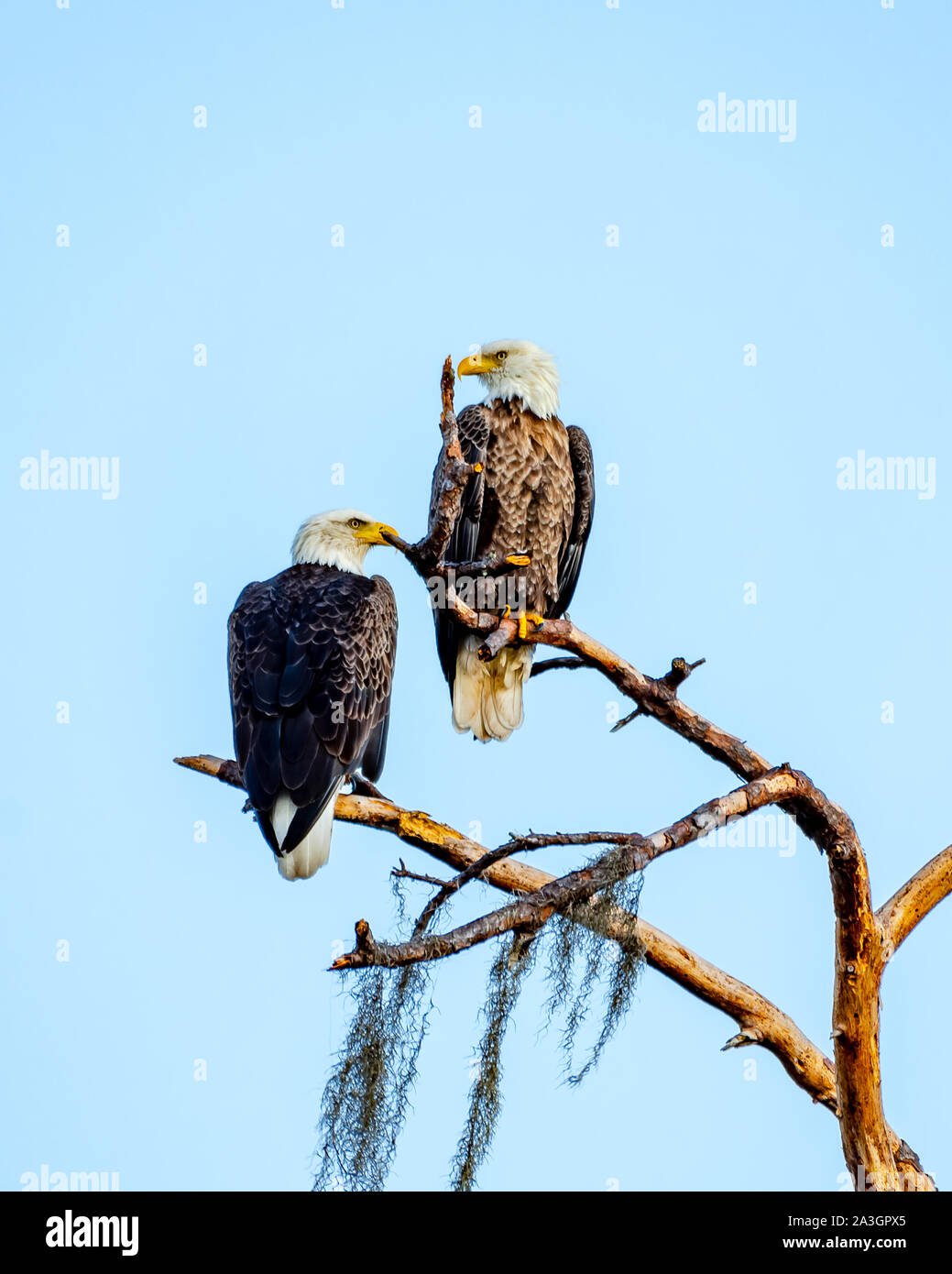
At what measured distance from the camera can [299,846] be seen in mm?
6430

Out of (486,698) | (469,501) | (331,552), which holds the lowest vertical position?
(486,698)

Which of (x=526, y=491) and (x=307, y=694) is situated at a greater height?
(x=526, y=491)

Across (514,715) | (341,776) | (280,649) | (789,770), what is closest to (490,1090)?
(789,770)

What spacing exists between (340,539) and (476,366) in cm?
153

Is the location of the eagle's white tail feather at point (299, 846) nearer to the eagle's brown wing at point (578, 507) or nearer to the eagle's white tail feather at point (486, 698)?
the eagle's white tail feather at point (486, 698)

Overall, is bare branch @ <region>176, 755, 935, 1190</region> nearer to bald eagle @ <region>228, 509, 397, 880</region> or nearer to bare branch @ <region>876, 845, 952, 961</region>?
bald eagle @ <region>228, 509, 397, 880</region>

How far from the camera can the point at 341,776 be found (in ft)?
22.0

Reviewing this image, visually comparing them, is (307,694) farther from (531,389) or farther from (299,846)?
(531,389)

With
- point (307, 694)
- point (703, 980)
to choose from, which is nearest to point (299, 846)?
point (307, 694)

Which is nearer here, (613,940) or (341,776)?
(613,940)

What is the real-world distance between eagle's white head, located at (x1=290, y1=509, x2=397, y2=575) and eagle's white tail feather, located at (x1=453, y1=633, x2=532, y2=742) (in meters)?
0.87

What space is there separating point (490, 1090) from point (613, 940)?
61 centimetres

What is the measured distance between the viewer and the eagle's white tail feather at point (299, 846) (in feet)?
21.1

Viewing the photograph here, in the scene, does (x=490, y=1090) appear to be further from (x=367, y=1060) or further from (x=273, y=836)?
(x=273, y=836)
